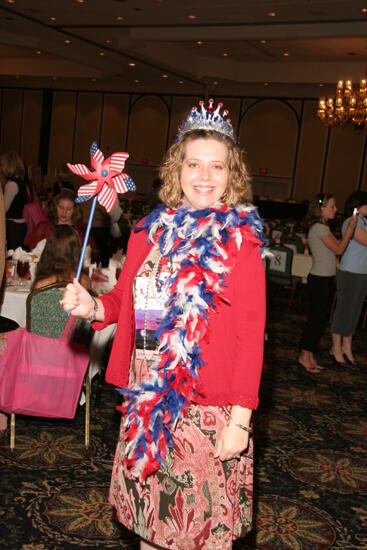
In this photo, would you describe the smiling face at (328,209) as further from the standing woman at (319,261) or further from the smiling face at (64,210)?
the smiling face at (64,210)

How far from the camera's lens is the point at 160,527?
183cm

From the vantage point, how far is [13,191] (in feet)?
20.8

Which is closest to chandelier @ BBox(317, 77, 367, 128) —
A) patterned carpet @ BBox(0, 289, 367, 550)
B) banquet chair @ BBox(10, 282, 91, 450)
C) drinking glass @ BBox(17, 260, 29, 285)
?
patterned carpet @ BBox(0, 289, 367, 550)

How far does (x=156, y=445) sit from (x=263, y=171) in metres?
15.7

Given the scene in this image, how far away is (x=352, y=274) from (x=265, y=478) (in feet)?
8.50

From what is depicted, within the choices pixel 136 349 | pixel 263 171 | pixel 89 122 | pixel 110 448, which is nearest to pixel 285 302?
pixel 110 448

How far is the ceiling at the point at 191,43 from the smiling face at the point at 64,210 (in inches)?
191

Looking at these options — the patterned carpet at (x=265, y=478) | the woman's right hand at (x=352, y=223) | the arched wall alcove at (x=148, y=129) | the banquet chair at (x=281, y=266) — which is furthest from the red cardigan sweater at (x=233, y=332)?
the arched wall alcove at (x=148, y=129)

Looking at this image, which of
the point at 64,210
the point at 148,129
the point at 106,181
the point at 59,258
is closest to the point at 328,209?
the point at 64,210

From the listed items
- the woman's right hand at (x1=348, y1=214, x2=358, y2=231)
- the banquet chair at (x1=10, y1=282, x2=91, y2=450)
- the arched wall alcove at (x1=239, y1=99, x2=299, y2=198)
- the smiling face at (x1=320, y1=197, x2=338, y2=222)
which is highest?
the arched wall alcove at (x1=239, y1=99, x2=299, y2=198)

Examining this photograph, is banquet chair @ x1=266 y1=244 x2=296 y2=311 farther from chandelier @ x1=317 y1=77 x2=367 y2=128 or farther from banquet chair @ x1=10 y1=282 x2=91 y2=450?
banquet chair @ x1=10 y1=282 x2=91 y2=450

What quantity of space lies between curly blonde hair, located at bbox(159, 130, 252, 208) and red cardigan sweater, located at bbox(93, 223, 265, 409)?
17 centimetres

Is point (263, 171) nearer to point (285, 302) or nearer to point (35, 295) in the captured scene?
point (285, 302)

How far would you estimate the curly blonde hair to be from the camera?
1.87 metres
